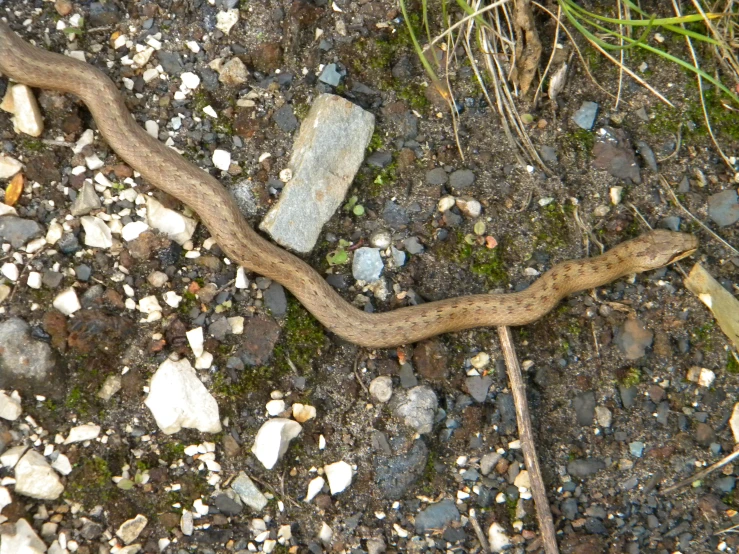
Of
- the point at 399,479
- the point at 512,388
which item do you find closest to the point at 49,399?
the point at 399,479

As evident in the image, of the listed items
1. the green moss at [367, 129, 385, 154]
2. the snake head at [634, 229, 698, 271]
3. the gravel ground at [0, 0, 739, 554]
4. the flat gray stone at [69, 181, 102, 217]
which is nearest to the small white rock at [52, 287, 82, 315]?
the gravel ground at [0, 0, 739, 554]

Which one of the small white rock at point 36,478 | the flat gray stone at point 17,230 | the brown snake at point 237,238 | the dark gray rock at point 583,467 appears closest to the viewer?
the small white rock at point 36,478

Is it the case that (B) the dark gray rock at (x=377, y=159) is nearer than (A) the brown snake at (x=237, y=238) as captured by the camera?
No

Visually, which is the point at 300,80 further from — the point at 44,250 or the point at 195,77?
the point at 44,250

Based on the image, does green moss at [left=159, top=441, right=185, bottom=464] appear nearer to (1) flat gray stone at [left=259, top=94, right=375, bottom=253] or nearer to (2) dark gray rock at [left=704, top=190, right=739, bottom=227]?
(1) flat gray stone at [left=259, top=94, right=375, bottom=253]

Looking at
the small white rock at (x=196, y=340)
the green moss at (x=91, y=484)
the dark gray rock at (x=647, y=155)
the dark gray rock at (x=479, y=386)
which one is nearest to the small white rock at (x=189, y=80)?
the small white rock at (x=196, y=340)

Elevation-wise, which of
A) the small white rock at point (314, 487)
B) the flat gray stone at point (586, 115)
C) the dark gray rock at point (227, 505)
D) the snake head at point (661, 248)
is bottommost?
the small white rock at point (314, 487)

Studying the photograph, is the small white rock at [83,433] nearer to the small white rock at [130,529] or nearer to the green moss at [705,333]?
the small white rock at [130,529]
